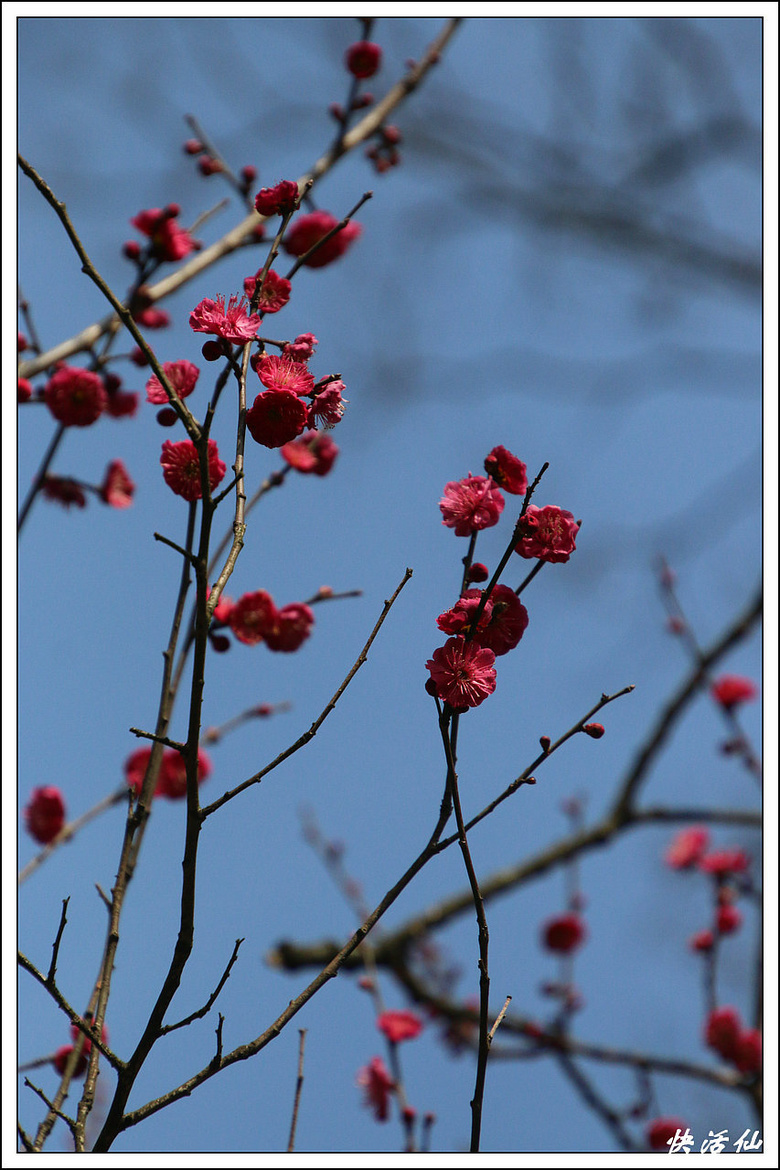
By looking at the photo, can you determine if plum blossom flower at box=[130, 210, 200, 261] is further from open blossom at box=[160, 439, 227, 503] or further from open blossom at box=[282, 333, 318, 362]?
open blossom at box=[282, 333, 318, 362]

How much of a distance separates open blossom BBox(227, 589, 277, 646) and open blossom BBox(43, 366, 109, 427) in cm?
64

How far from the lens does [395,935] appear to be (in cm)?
541

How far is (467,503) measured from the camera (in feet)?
4.40

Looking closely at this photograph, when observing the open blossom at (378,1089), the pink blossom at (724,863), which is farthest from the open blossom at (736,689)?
the open blossom at (378,1089)

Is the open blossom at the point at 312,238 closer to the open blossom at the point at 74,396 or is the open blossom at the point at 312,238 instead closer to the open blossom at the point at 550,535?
the open blossom at the point at 74,396

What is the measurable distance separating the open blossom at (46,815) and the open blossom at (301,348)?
6.43ft

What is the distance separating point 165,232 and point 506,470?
145 centimetres

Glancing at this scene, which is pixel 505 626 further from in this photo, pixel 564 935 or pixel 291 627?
pixel 564 935

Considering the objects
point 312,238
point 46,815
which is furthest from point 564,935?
point 312,238

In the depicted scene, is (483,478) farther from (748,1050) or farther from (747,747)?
(748,1050)

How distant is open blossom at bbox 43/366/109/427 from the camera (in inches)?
87.4

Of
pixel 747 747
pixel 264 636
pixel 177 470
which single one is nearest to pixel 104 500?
pixel 264 636

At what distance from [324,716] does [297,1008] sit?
14.4 inches

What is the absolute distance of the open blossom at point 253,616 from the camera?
2.10 meters
